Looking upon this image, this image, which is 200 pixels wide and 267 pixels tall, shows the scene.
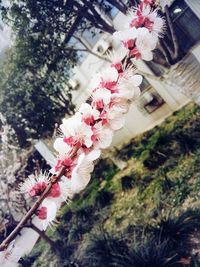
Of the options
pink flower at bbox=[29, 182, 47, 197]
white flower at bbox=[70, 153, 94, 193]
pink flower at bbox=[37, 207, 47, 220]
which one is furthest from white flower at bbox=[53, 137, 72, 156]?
pink flower at bbox=[37, 207, 47, 220]

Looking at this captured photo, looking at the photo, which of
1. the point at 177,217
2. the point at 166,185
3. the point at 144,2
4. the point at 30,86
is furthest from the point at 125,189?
the point at 144,2

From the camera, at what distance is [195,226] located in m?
7.05

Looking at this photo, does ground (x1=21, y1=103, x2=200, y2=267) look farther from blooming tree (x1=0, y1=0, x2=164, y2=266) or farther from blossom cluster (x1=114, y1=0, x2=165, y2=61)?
blossom cluster (x1=114, y1=0, x2=165, y2=61)

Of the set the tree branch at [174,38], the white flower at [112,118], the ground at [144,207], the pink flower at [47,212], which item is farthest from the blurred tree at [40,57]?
the pink flower at [47,212]

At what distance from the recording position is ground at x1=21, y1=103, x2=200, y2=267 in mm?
7156

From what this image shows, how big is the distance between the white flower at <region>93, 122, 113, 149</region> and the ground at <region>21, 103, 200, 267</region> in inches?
148

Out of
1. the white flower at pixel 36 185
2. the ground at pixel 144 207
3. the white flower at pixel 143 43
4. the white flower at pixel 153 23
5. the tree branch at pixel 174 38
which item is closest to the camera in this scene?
the white flower at pixel 36 185

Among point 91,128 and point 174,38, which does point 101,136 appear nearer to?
point 91,128

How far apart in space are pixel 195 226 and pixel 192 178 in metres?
2.00

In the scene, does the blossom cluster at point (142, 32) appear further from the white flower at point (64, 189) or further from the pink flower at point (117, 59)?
the white flower at point (64, 189)

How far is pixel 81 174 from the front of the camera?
89.7 inches

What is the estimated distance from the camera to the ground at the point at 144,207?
7.16m

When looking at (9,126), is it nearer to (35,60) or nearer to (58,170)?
(35,60)

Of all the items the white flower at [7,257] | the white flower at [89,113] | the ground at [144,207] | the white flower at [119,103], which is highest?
the white flower at [89,113]
